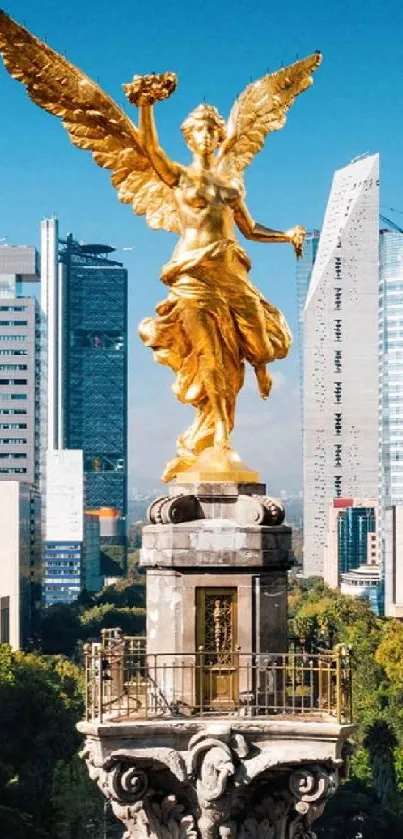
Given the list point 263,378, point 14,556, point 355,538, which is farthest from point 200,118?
point 355,538

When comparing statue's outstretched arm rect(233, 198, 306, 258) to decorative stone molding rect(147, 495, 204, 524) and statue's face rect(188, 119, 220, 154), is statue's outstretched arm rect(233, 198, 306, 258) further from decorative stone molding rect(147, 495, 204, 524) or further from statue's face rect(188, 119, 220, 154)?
decorative stone molding rect(147, 495, 204, 524)

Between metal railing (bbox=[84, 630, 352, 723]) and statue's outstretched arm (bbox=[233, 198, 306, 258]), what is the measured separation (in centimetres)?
546

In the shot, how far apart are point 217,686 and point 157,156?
6378 mm

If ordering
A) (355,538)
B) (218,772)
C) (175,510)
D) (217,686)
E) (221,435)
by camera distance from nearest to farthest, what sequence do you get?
(218,772) → (217,686) → (175,510) → (221,435) → (355,538)

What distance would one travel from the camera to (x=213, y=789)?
20156 mm

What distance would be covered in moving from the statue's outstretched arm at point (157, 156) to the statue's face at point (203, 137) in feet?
1.12

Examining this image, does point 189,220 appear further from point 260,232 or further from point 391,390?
point 391,390

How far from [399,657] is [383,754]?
2195 cm

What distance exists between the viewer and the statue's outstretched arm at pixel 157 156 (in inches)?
881

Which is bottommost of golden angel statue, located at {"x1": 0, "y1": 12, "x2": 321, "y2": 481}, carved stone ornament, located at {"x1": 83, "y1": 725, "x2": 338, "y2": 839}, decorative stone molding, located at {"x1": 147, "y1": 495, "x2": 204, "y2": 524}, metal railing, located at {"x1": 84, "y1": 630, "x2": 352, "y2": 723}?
carved stone ornament, located at {"x1": 83, "y1": 725, "x2": 338, "y2": 839}

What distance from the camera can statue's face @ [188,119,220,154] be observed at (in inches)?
885

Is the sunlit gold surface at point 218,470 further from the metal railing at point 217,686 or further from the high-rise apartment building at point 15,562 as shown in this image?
the high-rise apartment building at point 15,562

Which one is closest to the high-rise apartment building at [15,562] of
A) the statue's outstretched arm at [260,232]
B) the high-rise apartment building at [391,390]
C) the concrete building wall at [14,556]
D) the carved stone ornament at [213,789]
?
the concrete building wall at [14,556]

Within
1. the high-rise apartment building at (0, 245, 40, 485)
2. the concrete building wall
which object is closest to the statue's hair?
the concrete building wall
